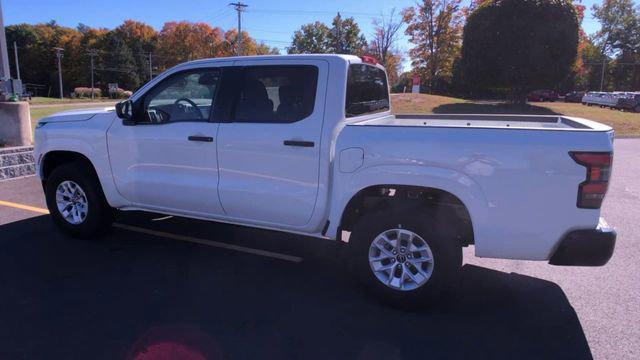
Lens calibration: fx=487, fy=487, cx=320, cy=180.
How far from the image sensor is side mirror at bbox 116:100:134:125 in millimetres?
4899

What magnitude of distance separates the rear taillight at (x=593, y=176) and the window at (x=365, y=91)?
1905 millimetres

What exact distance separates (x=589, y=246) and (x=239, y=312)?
2.59m

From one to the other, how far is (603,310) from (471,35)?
82.9 ft

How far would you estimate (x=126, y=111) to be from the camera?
4926mm

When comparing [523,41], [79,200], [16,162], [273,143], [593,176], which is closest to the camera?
[593,176]

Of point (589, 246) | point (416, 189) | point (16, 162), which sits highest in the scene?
point (416, 189)

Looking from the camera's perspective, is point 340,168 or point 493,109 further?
point 493,109

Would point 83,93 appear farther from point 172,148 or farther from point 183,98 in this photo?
point 172,148

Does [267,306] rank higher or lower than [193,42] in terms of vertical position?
lower

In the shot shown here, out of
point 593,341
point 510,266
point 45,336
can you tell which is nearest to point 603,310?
point 593,341

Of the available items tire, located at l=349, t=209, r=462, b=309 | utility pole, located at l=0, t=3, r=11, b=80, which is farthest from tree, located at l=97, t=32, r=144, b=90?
tire, located at l=349, t=209, r=462, b=309

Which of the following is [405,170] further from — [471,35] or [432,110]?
[471,35]

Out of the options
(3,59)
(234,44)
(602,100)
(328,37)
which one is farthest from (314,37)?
(3,59)

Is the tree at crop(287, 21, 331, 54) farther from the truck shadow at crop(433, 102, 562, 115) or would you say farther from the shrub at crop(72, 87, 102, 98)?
the truck shadow at crop(433, 102, 562, 115)
